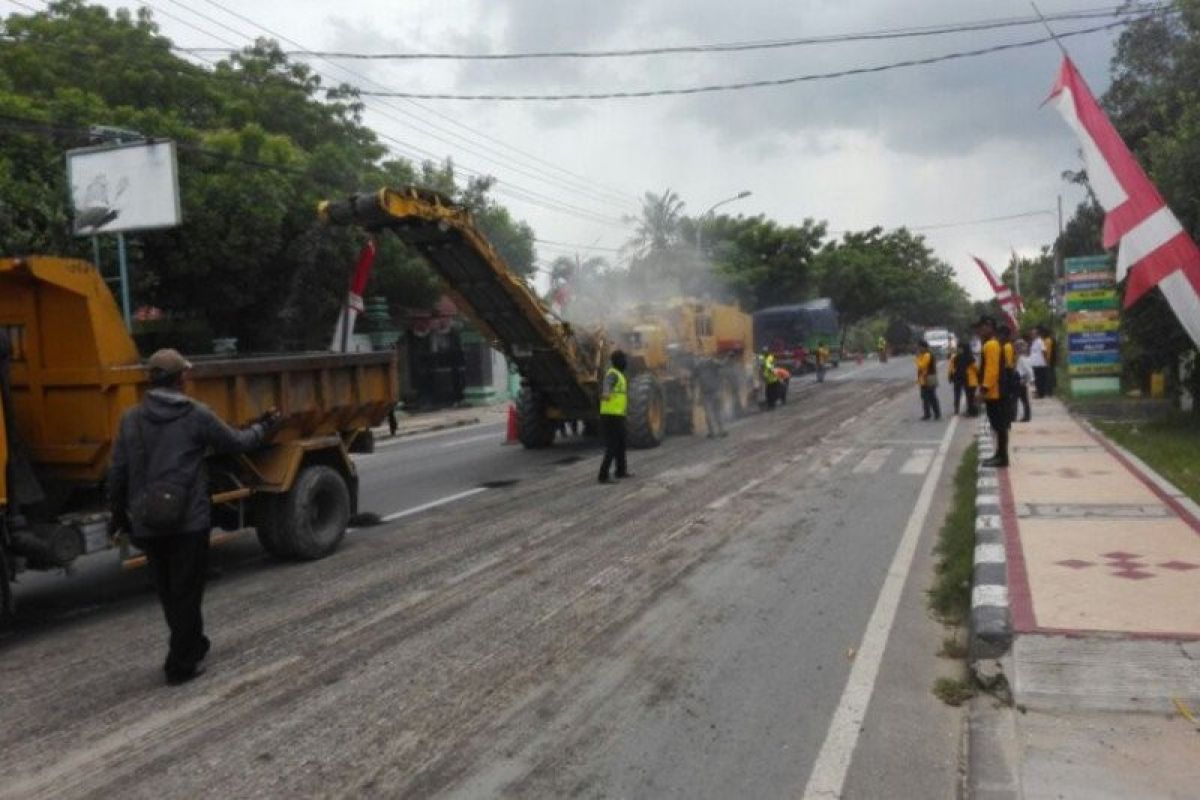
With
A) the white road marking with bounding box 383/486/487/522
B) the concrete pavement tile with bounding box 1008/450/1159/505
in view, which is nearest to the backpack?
the white road marking with bounding box 383/486/487/522

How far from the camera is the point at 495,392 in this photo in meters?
35.5

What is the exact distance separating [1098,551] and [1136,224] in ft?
8.31

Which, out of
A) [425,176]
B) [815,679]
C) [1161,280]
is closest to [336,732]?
[815,679]

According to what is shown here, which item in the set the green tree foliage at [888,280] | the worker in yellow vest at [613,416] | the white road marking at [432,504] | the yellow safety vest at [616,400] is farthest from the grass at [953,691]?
the green tree foliage at [888,280]

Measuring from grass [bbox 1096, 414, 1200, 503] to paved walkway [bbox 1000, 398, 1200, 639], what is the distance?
333 mm

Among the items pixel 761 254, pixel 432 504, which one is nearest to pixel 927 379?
pixel 432 504

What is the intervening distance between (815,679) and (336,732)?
2453 millimetres

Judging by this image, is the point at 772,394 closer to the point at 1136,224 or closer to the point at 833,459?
the point at 833,459

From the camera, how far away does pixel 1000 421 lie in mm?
12078

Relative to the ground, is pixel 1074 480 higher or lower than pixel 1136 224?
lower

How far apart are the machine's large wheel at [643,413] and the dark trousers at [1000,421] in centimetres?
536

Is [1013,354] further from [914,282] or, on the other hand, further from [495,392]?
[914,282]

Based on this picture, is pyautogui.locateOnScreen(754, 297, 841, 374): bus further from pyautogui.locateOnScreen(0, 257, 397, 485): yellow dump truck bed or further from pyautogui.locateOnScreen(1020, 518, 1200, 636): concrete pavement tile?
pyautogui.locateOnScreen(0, 257, 397, 485): yellow dump truck bed

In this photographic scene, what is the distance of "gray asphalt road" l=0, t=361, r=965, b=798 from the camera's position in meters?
4.31
